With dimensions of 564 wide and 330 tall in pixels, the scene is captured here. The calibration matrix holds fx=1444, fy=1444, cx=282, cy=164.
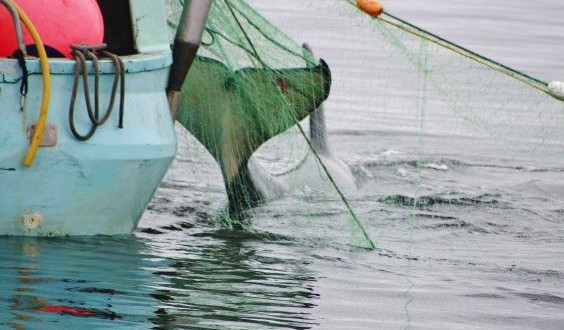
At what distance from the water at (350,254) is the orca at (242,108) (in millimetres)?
299

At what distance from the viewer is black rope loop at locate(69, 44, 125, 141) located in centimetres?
773

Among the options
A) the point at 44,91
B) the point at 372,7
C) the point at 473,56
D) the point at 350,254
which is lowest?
the point at 350,254

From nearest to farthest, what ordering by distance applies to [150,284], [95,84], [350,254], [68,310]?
[68,310]
[150,284]
[95,84]
[350,254]

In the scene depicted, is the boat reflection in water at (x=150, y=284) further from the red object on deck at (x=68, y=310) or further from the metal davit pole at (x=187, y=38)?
the metal davit pole at (x=187, y=38)

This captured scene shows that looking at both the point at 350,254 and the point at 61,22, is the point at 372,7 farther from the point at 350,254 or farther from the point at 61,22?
the point at 61,22

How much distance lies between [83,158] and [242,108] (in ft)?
5.57

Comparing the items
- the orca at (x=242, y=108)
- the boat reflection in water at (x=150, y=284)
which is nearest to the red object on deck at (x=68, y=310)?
the boat reflection in water at (x=150, y=284)

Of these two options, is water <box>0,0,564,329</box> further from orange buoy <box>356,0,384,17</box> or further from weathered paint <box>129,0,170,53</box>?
weathered paint <box>129,0,170,53</box>

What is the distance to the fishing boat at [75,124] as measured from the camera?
765cm

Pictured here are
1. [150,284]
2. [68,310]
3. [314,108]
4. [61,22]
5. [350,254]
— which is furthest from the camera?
[314,108]

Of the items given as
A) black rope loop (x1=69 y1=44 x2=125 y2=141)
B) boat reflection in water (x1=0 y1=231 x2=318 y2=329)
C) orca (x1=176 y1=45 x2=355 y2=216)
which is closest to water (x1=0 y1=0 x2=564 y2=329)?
boat reflection in water (x1=0 y1=231 x2=318 y2=329)

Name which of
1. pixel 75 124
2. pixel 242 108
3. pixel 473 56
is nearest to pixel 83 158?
pixel 75 124

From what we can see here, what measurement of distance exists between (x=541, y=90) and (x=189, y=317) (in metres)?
2.75

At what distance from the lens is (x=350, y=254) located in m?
8.62
